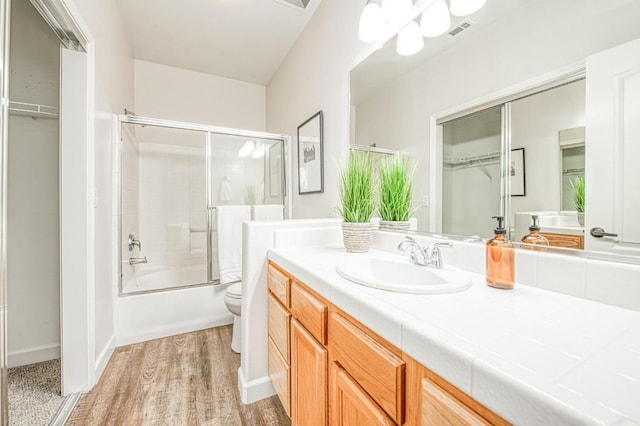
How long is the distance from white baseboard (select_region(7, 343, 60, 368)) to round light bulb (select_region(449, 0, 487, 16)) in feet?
9.54

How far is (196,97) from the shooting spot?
3.21 m

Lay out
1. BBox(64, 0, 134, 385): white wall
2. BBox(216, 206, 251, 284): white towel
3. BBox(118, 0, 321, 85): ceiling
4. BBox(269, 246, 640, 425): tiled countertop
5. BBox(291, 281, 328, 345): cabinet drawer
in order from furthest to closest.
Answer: BBox(216, 206, 251, 284): white towel → BBox(118, 0, 321, 85): ceiling → BBox(64, 0, 134, 385): white wall → BBox(291, 281, 328, 345): cabinet drawer → BBox(269, 246, 640, 425): tiled countertop

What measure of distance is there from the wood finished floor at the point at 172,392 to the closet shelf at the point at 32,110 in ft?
5.30

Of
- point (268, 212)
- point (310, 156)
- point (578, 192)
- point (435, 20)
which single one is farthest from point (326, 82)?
point (578, 192)

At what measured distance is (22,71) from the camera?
68.1 inches

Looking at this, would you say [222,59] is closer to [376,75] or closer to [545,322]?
[376,75]

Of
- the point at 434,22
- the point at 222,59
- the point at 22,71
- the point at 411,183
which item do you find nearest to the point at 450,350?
the point at 411,183

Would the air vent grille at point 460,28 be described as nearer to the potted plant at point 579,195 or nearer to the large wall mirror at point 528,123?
the large wall mirror at point 528,123

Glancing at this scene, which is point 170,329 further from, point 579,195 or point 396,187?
point 579,195

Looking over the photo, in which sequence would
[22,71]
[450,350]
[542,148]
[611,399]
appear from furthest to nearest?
[22,71]
[542,148]
[450,350]
[611,399]

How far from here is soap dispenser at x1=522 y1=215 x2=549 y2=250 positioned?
819 millimetres

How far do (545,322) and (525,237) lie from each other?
399mm

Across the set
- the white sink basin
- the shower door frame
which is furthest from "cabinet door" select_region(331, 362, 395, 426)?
the shower door frame

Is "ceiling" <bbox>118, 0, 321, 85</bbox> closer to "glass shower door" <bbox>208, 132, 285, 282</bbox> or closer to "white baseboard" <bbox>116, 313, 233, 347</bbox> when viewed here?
"glass shower door" <bbox>208, 132, 285, 282</bbox>
